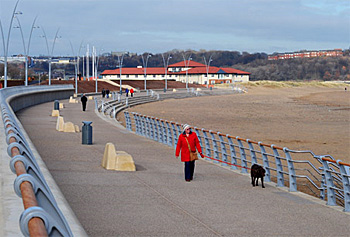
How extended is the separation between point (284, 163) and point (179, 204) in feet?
41.0

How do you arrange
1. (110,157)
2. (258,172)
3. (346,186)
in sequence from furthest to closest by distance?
(110,157) → (258,172) → (346,186)

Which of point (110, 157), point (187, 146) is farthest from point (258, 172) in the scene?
point (110, 157)

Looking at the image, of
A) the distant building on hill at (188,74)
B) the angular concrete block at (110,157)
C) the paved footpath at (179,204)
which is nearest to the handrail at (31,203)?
the paved footpath at (179,204)

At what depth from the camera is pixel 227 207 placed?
39.8ft

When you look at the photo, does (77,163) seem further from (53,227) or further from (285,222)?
(53,227)

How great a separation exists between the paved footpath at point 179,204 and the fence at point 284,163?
449mm

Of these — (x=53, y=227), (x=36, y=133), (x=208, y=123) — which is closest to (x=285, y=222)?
(x=53, y=227)

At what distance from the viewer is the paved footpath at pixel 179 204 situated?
10062 millimetres

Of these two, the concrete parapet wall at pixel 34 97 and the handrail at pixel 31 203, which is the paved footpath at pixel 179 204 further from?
the concrete parapet wall at pixel 34 97

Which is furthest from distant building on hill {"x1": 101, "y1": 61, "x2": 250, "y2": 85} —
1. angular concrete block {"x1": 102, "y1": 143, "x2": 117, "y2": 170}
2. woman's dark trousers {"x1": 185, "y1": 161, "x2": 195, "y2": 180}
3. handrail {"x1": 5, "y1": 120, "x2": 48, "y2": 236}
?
handrail {"x1": 5, "y1": 120, "x2": 48, "y2": 236}

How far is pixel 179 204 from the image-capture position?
12.3 meters

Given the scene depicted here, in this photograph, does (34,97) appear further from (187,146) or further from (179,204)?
(179,204)

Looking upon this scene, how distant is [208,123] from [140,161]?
2599 centimetres

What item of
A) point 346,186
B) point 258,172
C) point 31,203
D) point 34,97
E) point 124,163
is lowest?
point 34,97
